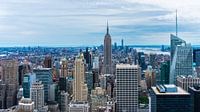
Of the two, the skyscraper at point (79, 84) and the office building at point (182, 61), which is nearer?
the skyscraper at point (79, 84)

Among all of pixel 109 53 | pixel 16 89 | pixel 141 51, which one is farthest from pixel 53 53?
pixel 16 89

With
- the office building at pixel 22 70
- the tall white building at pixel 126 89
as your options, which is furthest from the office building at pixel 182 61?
the office building at pixel 22 70

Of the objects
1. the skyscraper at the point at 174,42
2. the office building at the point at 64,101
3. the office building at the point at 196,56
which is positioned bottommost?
the office building at the point at 64,101

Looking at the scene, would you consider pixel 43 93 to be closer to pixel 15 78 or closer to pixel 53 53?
pixel 15 78

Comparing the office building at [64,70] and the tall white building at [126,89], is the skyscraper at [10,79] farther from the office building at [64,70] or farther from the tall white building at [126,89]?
the tall white building at [126,89]

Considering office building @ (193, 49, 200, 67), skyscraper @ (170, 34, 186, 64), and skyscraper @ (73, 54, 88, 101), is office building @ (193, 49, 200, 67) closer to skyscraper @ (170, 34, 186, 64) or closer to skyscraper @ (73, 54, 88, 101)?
skyscraper @ (170, 34, 186, 64)

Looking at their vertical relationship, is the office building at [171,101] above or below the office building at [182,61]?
below
